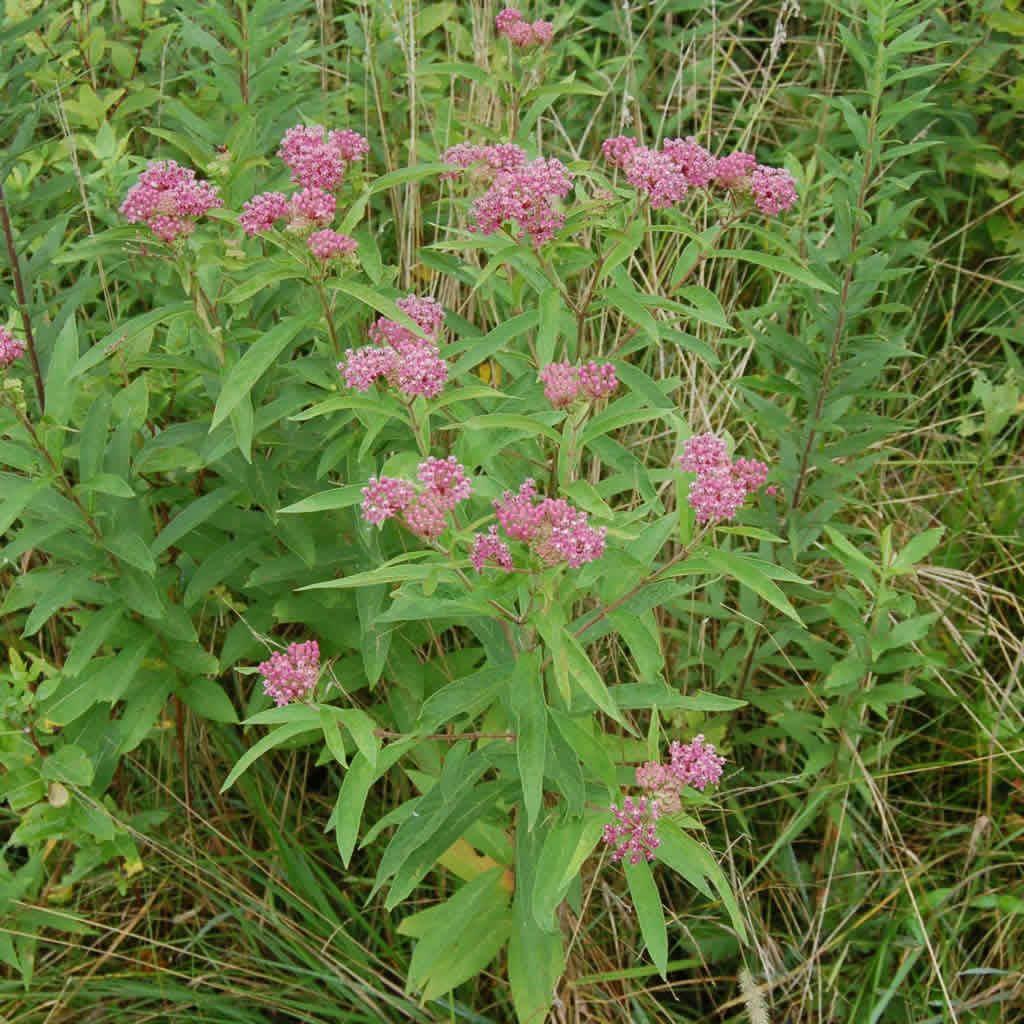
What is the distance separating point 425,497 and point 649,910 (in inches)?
31.1

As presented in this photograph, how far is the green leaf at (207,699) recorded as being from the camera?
2.48 metres

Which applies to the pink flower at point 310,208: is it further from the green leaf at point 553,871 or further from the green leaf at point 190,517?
the green leaf at point 553,871

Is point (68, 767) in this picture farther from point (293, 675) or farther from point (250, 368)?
point (250, 368)

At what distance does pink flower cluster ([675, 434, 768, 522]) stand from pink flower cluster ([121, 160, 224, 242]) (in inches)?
40.1

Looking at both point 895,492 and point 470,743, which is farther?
point 895,492

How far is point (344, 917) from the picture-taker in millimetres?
2771

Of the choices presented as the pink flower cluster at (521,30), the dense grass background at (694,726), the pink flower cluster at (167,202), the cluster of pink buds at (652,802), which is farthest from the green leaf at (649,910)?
the pink flower cluster at (521,30)

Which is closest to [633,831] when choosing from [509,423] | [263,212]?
[509,423]

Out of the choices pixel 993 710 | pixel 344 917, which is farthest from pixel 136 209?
pixel 993 710

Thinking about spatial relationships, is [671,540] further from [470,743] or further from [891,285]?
[891,285]

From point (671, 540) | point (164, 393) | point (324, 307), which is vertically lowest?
point (671, 540)

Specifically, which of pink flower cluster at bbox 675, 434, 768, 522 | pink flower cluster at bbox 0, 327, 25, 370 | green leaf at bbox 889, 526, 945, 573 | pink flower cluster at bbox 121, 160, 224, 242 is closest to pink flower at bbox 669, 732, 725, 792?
pink flower cluster at bbox 675, 434, 768, 522

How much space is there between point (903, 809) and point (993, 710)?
0.37m

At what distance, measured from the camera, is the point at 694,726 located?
9.39 feet
